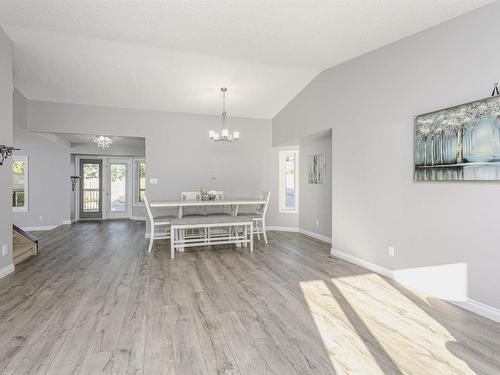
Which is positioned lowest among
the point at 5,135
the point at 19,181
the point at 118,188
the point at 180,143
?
the point at 118,188

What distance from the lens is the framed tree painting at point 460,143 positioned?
245 cm

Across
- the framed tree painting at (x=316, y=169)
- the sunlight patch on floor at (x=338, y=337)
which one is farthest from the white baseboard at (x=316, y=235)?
the sunlight patch on floor at (x=338, y=337)

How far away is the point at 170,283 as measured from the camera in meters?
3.33

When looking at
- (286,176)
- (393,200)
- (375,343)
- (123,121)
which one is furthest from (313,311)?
(123,121)

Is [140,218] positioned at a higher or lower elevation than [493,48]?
lower

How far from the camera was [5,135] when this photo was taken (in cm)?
352

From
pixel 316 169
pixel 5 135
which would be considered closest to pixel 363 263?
pixel 316 169

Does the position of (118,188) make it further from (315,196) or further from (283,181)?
(315,196)

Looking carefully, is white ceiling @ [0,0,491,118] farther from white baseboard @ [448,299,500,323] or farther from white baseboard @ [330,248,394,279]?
white baseboard @ [330,248,394,279]

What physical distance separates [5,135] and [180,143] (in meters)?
3.25

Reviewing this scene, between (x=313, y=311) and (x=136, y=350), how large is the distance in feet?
4.97

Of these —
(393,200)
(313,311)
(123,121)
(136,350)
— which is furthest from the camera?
(123,121)

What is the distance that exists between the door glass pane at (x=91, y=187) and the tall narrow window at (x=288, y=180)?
234 inches

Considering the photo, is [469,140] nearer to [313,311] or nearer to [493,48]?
[493,48]
